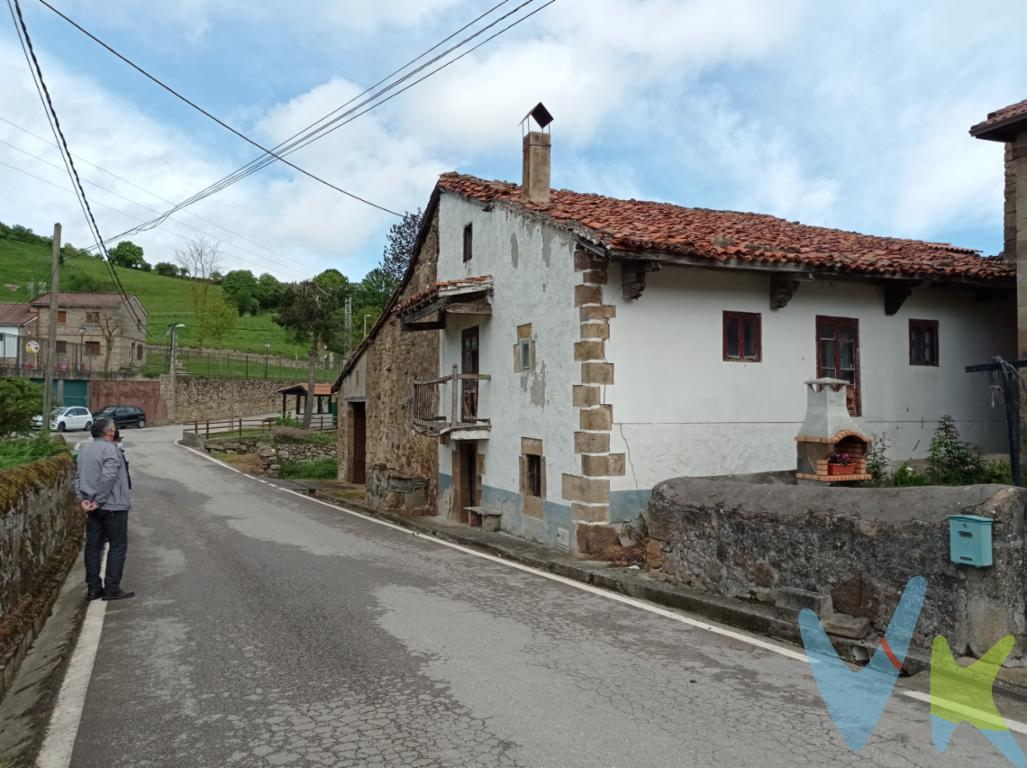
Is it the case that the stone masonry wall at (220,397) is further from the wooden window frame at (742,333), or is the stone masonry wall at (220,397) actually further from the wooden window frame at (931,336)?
the wooden window frame at (931,336)

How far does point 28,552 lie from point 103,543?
25.4 inches

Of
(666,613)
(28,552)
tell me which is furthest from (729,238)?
(28,552)

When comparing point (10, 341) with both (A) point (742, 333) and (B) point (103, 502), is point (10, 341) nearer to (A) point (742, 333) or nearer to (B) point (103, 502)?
(B) point (103, 502)

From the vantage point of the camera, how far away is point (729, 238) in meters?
10.8

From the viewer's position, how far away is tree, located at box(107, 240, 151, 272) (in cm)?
10400

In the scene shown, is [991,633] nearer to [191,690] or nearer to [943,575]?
[943,575]

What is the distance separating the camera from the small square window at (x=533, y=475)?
1148cm

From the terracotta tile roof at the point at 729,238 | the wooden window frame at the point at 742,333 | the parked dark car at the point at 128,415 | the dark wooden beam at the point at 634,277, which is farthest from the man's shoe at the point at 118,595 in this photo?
the parked dark car at the point at 128,415

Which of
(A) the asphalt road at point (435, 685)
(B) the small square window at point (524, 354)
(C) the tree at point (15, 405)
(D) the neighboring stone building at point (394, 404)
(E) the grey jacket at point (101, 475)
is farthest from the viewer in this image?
(D) the neighboring stone building at point (394, 404)

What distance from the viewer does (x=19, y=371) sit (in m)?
45.2

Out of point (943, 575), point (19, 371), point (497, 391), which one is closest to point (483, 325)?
point (497, 391)

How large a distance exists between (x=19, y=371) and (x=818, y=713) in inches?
2005

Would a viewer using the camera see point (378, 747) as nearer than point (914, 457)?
Yes

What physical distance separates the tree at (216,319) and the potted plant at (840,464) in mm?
56402
